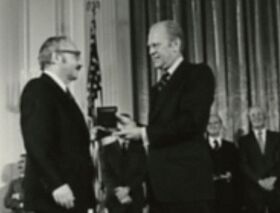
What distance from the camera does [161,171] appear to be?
10.6 ft

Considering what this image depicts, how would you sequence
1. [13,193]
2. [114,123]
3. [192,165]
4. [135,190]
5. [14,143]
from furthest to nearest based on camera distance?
[14,143]
[13,193]
[135,190]
[114,123]
[192,165]

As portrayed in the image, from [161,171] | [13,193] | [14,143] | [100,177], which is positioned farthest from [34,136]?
[14,143]

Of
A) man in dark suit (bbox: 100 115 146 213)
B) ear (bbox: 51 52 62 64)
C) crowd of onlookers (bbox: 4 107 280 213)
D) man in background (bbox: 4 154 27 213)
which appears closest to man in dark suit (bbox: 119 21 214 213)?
ear (bbox: 51 52 62 64)

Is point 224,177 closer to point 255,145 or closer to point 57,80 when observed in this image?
point 255,145

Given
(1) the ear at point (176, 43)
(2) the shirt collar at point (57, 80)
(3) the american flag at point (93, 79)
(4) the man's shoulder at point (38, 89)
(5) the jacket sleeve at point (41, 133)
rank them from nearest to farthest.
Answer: (1) the ear at point (176, 43)
(5) the jacket sleeve at point (41, 133)
(4) the man's shoulder at point (38, 89)
(2) the shirt collar at point (57, 80)
(3) the american flag at point (93, 79)

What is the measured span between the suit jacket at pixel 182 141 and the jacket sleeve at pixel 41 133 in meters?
0.59

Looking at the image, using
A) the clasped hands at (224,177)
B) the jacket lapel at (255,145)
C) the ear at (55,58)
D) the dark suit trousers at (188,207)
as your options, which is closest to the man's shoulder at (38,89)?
the ear at (55,58)

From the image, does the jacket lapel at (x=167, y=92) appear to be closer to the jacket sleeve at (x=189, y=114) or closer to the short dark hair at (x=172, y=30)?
the jacket sleeve at (x=189, y=114)

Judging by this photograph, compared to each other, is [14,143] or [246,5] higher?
[246,5]

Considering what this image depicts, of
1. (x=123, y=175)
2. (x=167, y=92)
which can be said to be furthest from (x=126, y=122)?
(x=123, y=175)

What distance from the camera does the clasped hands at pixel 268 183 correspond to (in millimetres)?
6262

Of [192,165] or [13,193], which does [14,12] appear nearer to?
[13,193]

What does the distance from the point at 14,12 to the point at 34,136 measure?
4.46 metres

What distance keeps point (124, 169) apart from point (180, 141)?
311 centimetres
